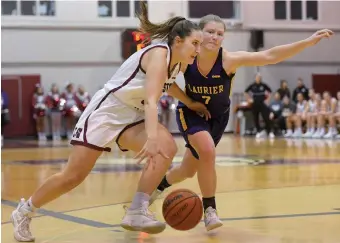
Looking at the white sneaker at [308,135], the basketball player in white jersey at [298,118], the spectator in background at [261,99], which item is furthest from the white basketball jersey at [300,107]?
the spectator in background at [261,99]

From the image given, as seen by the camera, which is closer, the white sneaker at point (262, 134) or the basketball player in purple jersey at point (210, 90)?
the basketball player in purple jersey at point (210, 90)

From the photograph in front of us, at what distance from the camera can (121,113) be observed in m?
4.82

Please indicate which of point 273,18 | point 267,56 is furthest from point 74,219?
point 273,18

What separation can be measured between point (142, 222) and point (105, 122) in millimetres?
748

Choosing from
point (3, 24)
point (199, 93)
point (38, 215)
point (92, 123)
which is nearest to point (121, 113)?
point (92, 123)

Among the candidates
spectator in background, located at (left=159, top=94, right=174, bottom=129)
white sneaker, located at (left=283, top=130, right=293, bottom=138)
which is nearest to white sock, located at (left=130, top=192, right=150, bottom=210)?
white sneaker, located at (left=283, top=130, right=293, bottom=138)

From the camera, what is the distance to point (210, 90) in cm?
559

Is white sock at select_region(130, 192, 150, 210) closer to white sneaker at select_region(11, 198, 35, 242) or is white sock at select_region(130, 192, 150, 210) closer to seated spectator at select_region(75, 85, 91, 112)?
white sneaker at select_region(11, 198, 35, 242)

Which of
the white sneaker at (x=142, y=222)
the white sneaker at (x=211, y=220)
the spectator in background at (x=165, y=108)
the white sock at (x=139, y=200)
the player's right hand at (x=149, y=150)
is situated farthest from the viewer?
the spectator in background at (x=165, y=108)

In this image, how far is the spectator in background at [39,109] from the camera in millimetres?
22625

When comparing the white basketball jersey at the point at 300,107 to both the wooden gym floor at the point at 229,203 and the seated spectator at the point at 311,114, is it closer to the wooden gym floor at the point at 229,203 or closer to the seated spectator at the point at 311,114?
the seated spectator at the point at 311,114

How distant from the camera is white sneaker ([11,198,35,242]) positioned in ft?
15.8

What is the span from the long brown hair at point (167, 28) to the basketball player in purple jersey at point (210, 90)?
23.2 inches

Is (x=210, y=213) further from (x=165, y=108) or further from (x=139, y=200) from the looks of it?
(x=165, y=108)
